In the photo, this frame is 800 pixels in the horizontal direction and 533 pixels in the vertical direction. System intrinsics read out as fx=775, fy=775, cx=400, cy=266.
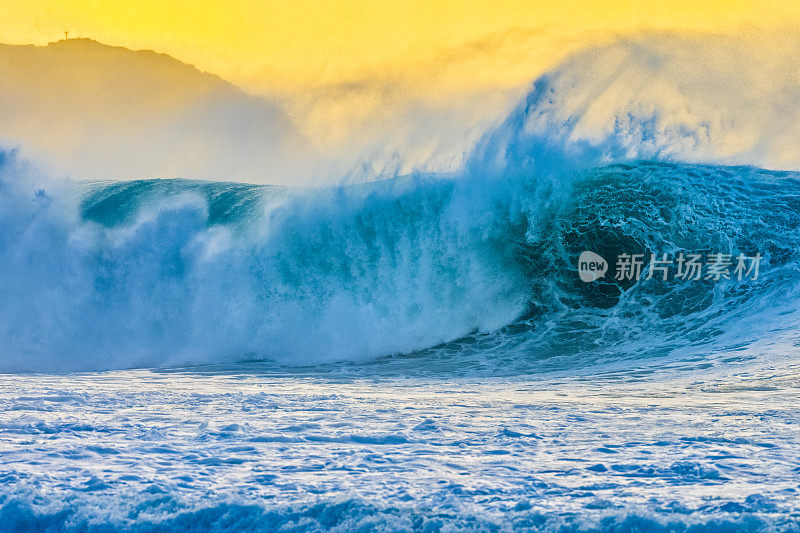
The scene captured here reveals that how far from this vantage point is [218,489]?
359 cm

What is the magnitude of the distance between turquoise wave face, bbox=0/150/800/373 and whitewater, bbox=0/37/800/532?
44mm

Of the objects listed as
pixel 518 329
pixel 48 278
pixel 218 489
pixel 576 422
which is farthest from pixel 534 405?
pixel 48 278

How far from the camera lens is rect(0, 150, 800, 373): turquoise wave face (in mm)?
10281

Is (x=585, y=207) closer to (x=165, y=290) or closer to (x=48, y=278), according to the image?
(x=165, y=290)

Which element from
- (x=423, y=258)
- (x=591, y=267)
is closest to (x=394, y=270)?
(x=423, y=258)

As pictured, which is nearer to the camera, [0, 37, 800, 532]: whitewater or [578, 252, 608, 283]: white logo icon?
[0, 37, 800, 532]: whitewater

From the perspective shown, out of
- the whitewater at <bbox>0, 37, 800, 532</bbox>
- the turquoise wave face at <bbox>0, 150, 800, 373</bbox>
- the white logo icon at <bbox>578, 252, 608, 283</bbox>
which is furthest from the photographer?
the white logo icon at <bbox>578, 252, 608, 283</bbox>

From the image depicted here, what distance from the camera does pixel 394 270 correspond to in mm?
11734

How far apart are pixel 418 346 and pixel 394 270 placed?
1.73 meters

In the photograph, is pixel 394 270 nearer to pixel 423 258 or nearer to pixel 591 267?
pixel 423 258

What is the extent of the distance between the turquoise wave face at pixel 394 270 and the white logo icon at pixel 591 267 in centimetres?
11

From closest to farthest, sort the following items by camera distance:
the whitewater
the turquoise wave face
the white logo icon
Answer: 1. the whitewater
2. the turquoise wave face
3. the white logo icon

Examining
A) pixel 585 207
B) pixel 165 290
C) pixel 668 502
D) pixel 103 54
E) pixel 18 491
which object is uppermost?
pixel 103 54

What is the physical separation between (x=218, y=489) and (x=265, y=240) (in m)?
9.09
